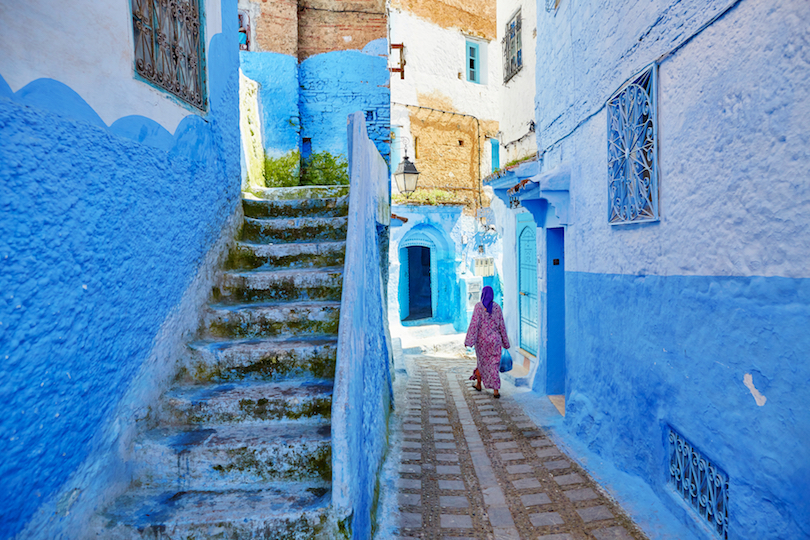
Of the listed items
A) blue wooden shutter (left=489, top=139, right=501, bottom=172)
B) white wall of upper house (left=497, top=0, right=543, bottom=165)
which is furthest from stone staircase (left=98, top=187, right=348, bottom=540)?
blue wooden shutter (left=489, top=139, right=501, bottom=172)

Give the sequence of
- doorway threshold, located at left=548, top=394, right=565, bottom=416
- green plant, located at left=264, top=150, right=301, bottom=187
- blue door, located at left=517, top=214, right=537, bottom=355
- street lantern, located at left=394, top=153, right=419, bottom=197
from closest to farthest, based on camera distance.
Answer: doorway threshold, located at left=548, top=394, right=565, bottom=416 < green plant, located at left=264, top=150, right=301, bottom=187 < blue door, located at left=517, top=214, right=537, bottom=355 < street lantern, located at left=394, top=153, right=419, bottom=197

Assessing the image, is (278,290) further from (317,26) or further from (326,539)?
(317,26)

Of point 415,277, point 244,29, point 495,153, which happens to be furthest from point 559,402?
point 415,277

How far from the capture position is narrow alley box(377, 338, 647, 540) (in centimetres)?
340

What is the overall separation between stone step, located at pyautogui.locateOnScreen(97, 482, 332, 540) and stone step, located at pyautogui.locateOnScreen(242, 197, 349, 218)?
2.83 metres

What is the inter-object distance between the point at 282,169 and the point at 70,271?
581 cm

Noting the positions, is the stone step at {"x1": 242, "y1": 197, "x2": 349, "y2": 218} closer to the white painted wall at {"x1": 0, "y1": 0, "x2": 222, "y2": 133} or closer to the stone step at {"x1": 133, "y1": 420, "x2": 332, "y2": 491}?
the white painted wall at {"x1": 0, "y1": 0, "x2": 222, "y2": 133}

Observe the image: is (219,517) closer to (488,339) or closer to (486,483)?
(486,483)

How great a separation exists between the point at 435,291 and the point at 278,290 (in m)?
11.7

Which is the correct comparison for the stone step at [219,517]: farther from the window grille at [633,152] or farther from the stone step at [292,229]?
the window grille at [633,152]

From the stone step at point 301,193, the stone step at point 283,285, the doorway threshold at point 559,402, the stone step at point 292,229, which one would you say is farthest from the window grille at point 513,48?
the stone step at point 283,285

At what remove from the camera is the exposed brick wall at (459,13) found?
46.2 feet

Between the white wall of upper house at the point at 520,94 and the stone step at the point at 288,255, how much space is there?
5.20 metres

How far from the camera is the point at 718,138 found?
279 cm
